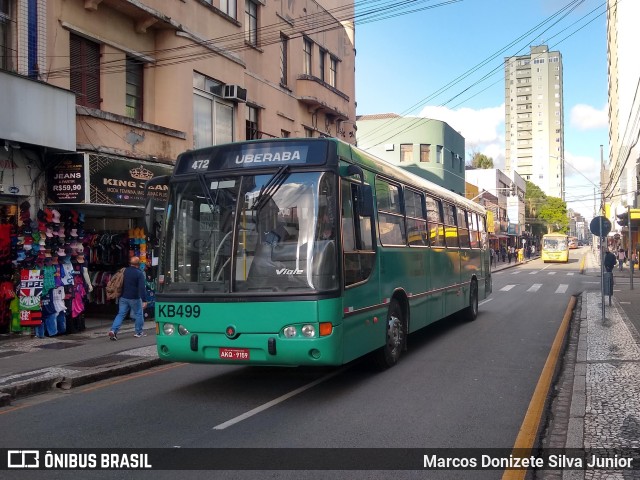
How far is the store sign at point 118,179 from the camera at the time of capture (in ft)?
42.3

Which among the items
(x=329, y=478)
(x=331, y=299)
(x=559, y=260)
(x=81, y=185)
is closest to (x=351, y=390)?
(x=331, y=299)

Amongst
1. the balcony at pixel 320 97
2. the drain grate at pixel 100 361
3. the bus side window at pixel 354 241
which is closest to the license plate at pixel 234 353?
the bus side window at pixel 354 241

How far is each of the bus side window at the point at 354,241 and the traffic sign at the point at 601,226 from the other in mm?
10570

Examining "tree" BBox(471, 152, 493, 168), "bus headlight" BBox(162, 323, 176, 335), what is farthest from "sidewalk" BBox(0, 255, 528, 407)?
"tree" BBox(471, 152, 493, 168)

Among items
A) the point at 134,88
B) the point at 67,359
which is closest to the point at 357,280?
the point at 67,359

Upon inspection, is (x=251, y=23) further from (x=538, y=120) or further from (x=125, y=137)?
(x=538, y=120)

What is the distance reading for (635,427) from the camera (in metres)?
5.79

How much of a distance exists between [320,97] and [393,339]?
648 inches

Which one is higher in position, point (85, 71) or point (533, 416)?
point (85, 71)

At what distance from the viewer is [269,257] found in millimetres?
6945

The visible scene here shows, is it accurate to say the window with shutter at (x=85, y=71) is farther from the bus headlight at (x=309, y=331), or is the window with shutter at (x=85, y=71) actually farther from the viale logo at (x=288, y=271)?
the bus headlight at (x=309, y=331)

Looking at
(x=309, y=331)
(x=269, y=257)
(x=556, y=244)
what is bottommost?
(x=309, y=331)

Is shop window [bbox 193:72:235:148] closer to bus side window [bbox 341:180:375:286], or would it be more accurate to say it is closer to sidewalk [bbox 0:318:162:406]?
sidewalk [bbox 0:318:162:406]

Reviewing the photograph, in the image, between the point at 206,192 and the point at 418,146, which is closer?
the point at 206,192
